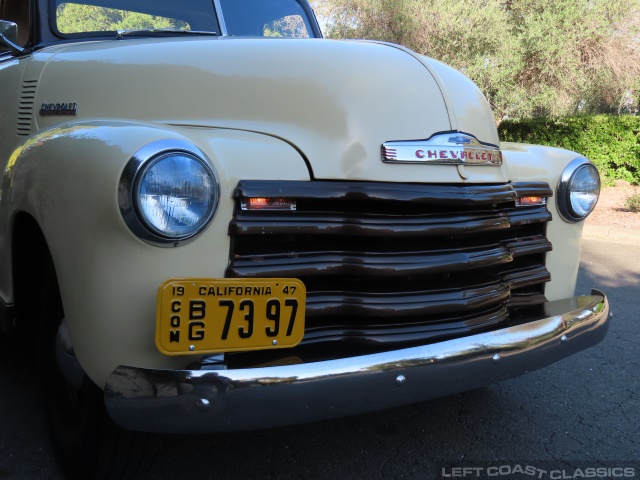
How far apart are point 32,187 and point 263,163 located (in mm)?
698

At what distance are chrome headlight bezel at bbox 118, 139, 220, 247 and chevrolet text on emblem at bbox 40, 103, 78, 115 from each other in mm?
876

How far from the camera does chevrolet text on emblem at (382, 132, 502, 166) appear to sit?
6.11ft

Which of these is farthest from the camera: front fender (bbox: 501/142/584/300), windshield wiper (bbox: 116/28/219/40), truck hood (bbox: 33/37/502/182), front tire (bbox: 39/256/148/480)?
windshield wiper (bbox: 116/28/219/40)

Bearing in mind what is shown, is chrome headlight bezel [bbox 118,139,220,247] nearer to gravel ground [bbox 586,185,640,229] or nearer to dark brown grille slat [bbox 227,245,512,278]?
dark brown grille slat [bbox 227,245,512,278]

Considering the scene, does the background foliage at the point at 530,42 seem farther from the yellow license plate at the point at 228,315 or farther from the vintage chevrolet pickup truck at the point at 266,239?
the yellow license plate at the point at 228,315

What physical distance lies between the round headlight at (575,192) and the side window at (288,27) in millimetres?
1665

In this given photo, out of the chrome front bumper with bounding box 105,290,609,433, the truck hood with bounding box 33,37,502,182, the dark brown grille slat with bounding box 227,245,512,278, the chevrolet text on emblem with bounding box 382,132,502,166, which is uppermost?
the truck hood with bounding box 33,37,502,182

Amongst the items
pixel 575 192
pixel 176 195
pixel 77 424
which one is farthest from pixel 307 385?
pixel 575 192

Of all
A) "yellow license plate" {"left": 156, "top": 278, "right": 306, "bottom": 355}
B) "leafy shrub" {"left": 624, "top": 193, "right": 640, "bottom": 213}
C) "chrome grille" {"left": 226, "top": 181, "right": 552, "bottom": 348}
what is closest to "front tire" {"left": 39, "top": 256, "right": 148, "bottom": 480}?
"yellow license plate" {"left": 156, "top": 278, "right": 306, "bottom": 355}

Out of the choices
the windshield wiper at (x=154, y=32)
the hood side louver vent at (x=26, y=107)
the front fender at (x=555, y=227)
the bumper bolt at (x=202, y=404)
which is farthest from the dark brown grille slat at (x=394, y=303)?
the windshield wiper at (x=154, y=32)

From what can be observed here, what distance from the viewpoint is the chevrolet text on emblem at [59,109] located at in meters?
2.17

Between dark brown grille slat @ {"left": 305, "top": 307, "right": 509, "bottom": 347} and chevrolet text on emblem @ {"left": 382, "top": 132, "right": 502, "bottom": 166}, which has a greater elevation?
chevrolet text on emblem @ {"left": 382, "top": 132, "right": 502, "bottom": 166}

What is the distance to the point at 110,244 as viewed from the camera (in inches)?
58.2

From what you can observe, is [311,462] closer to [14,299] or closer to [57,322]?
[57,322]
